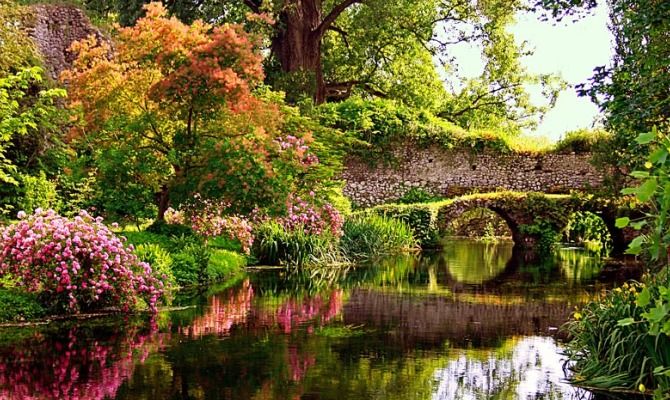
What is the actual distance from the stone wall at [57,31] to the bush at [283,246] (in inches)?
298

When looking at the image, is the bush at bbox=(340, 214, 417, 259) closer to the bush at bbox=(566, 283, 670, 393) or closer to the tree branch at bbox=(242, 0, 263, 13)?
the tree branch at bbox=(242, 0, 263, 13)

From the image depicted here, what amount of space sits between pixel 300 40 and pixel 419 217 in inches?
335

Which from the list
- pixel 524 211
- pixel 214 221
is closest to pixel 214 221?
pixel 214 221

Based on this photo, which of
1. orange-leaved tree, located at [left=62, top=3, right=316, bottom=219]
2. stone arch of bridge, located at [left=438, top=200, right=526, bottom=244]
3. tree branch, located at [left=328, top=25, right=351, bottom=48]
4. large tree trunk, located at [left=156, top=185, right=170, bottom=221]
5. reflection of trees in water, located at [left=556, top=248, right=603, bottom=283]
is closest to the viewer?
orange-leaved tree, located at [left=62, top=3, right=316, bottom=219]

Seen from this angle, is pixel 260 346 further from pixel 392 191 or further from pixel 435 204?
pixel 392 191

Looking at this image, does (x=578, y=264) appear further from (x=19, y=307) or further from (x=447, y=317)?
(x=19, y=307)

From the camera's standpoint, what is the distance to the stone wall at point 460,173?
3344cm

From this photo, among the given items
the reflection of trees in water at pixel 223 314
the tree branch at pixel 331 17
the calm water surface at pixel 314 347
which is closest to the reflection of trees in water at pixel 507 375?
the calm water surface at pixel 314 347

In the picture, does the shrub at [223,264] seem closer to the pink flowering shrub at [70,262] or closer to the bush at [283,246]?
the bush at [283,246]

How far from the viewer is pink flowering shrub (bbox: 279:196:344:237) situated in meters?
21.1

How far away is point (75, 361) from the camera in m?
9.79

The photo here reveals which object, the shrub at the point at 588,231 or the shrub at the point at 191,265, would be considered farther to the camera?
the shrub at the point at 588,231

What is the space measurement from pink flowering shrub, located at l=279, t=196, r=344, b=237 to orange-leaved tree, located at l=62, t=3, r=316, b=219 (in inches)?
146

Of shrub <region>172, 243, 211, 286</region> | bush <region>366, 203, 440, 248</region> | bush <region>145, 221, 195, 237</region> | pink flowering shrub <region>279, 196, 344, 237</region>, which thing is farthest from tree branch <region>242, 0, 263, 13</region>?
shrub <region>172, 243, 211, 286</region>
